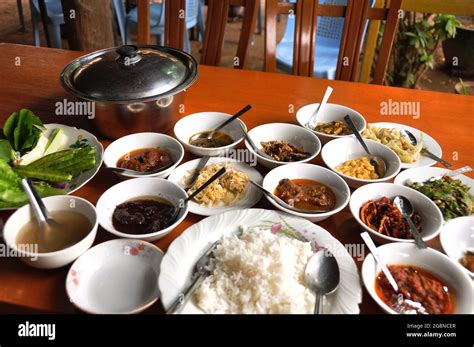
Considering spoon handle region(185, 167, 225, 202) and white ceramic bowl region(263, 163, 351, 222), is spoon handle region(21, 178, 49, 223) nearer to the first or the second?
spoon handle region(185, 167, 225, 202)

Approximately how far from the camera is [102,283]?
41.7 inches

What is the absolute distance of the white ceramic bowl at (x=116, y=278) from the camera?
100 centimetres

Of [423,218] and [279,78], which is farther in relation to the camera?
[279,78]

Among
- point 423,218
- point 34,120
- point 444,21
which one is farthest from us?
point 444,21

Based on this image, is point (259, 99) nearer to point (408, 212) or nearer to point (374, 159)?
point (374, 159)

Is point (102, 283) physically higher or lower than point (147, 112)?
lower

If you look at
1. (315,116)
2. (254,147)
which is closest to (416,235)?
(254,147)

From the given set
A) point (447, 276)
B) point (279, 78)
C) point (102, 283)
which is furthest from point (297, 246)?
point (279, 78)

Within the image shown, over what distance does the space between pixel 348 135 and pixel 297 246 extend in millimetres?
686

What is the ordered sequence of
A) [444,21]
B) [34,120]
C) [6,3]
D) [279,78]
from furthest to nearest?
[6,3]
[444,21]
[279,78]
[34,120]

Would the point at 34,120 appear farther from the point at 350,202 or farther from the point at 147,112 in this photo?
the point at 350,202

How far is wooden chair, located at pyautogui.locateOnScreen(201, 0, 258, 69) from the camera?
2.28 meters

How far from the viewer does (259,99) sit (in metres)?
1.95

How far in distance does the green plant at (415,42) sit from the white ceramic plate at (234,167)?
3054 millimetres
